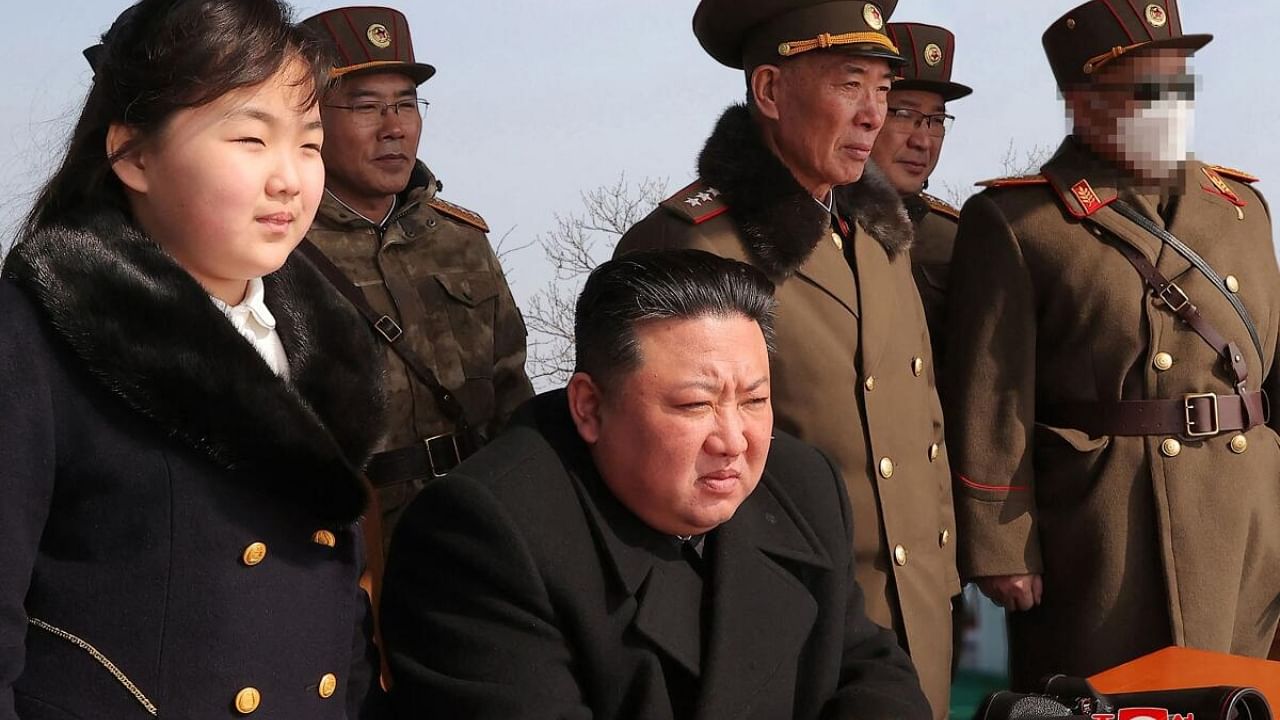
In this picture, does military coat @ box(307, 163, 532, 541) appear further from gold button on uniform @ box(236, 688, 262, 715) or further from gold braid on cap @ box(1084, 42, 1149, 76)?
gold button on uniform @ box(236, 688, 262, 715)

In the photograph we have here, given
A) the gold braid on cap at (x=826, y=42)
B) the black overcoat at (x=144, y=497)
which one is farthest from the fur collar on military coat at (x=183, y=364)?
the gold braid on cap at (x=826, y=42)

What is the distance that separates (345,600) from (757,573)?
79 cm

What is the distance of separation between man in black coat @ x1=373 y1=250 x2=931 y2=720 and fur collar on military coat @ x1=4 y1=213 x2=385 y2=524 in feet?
1.07

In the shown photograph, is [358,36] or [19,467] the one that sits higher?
[358,36]

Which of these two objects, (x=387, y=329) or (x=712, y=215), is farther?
(x=387, y=329)

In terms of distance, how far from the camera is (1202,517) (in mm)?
4590

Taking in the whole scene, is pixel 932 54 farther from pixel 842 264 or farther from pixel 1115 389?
pixel 842 264

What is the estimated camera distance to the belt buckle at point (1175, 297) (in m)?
4.57

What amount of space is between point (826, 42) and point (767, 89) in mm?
222

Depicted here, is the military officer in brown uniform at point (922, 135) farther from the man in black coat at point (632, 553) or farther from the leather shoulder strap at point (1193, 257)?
the man in black coat at point (632, 553)

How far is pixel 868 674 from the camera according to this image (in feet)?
9.84

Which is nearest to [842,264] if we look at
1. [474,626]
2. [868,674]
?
[868,674]

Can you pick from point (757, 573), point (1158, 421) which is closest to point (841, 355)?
point (1158, 421)

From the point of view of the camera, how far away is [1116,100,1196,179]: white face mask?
15.0 ft
